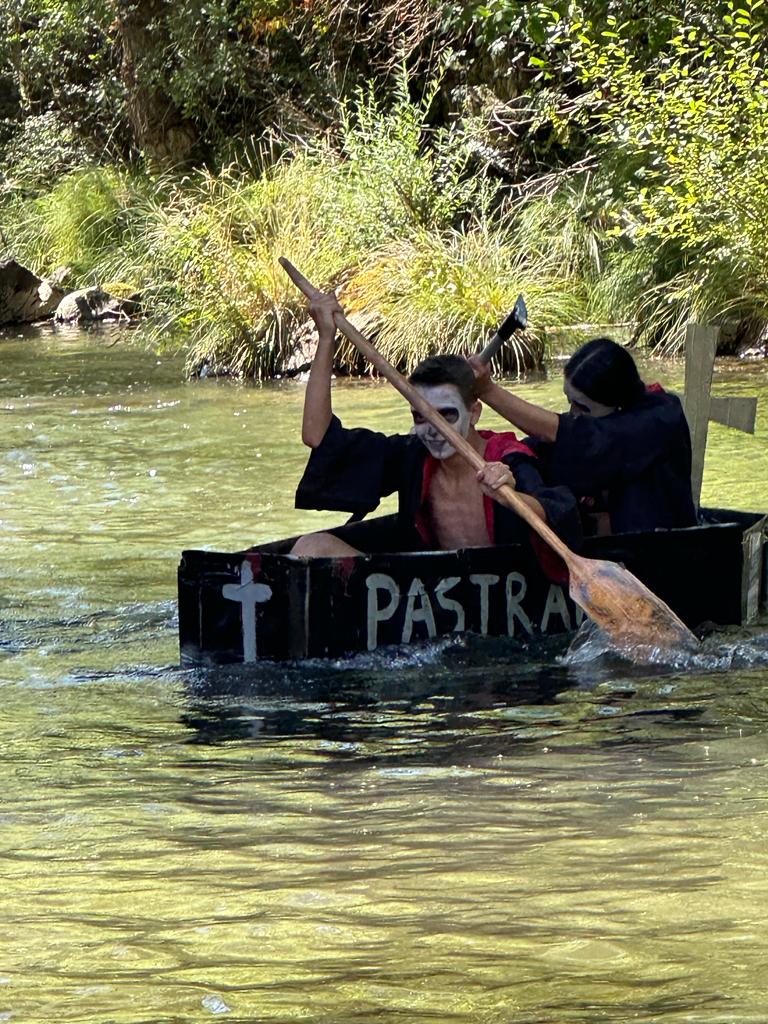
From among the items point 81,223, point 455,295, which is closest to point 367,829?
point 455,295

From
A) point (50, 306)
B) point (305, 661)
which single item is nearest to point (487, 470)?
point (305, 661)

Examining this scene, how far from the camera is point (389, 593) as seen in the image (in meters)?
6.23

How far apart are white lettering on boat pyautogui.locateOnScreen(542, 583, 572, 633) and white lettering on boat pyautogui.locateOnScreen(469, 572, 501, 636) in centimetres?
25

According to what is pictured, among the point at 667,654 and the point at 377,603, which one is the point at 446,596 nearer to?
the point at 377,603

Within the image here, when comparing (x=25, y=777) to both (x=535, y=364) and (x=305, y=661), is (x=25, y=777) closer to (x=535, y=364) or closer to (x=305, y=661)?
(x=305, y=661)

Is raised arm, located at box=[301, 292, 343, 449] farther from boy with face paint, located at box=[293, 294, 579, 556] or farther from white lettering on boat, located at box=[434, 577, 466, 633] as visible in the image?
white lettering on boat, located at box=[434, 577, 466, 633]

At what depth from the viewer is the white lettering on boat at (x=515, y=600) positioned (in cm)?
640

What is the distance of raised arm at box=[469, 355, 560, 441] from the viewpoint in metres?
6.51

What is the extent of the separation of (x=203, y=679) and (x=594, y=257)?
12.1m

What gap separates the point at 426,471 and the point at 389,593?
60 cm

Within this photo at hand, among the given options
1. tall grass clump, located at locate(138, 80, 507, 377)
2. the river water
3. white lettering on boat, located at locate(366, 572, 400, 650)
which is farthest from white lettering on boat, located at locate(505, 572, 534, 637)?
tall grass clump, located at locate(138, 80, 507, 377)

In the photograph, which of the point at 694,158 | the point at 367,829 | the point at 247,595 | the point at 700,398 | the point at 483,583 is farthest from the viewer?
the point at 694,158

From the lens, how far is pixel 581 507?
7.02 metres

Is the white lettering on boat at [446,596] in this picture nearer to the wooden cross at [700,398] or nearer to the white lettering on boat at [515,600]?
the white lettering on boat at [515,600]
